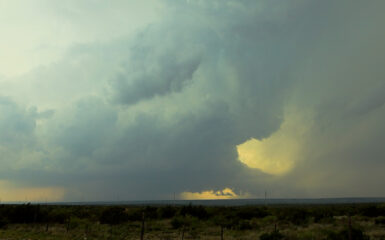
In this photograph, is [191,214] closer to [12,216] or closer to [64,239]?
[64,239]

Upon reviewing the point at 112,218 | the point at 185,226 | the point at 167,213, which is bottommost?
the point at 167,213

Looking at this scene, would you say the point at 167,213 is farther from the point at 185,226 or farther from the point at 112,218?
the point at 185,226

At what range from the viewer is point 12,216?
44312mm

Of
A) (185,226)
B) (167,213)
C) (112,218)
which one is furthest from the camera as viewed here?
(167,213)

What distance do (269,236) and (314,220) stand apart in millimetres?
19367

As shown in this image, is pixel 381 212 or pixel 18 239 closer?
pixel 18 239

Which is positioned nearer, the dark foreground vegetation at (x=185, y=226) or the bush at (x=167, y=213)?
the dark foreground vegetation at (x=185, y=226)

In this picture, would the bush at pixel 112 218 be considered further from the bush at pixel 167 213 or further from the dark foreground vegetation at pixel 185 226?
the bush at pixel 167 213

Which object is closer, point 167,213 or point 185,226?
point 185,226

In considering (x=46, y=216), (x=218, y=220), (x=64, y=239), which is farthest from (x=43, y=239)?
(x=218, y=220)

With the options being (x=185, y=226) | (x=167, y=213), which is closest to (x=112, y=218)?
(x=185, y=226)

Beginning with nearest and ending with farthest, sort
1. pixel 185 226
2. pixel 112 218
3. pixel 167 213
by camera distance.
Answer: pixel 185 226 → pixel 112 218 → pixel 167 213

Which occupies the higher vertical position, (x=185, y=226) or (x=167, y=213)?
(x=185, y=226)

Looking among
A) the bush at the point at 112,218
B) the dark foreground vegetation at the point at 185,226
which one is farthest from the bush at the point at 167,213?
the bush at the point at 112,218
